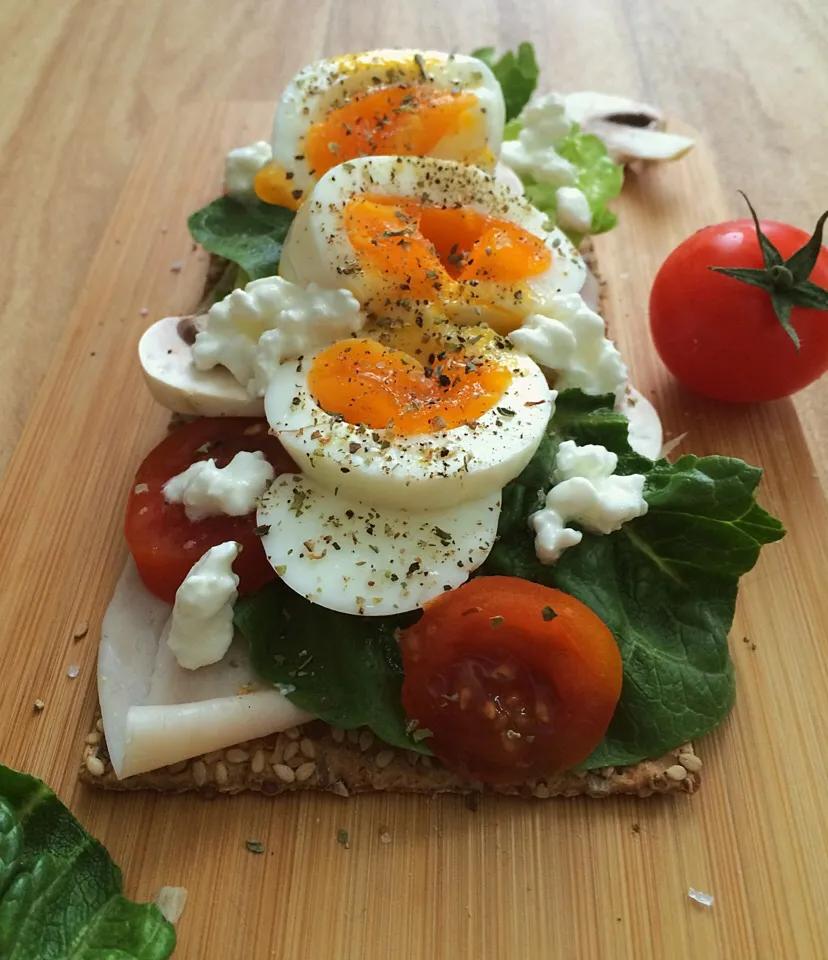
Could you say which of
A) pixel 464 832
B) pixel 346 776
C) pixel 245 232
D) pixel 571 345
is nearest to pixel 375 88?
pixel 245 232

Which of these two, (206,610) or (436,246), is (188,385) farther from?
(436,246)

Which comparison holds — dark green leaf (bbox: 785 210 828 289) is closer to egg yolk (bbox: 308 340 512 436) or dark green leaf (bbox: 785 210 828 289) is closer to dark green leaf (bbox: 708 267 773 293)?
dark green leaf (bbox: 708 267 773 293)

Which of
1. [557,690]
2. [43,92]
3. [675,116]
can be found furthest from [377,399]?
[43,92]

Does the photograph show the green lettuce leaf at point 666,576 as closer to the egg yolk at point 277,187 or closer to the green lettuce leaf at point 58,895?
the green lettuce leaf at point 58,895

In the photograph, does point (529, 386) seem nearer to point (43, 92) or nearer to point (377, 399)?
point (377, 399)

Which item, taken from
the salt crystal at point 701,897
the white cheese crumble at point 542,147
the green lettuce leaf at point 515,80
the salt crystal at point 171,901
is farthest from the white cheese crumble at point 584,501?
the green lettuce leaf at point 515,80

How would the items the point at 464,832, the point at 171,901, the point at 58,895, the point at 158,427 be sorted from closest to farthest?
the point at 58,895
the point at 171,901
the point at 464,832
the point at 158,427

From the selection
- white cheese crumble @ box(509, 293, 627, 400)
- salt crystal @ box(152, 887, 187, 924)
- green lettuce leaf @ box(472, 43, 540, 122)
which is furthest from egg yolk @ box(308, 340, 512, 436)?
green lettuce leaf @ box(472, 43, 540, 122)
